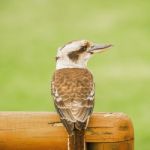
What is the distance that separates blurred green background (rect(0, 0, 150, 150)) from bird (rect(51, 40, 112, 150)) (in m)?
5.69

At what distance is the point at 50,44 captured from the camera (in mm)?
19453

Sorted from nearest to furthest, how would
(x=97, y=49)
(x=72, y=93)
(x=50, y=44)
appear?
(x=72, y=93) < (x=97, y=49) < (x=50, y=44)

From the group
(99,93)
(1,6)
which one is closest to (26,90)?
(99,93)

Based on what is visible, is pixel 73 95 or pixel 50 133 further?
pixel 73 95

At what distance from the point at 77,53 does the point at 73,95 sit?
718 mm

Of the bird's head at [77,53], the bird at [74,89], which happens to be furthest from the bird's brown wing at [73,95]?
the bird's head at [77,53]

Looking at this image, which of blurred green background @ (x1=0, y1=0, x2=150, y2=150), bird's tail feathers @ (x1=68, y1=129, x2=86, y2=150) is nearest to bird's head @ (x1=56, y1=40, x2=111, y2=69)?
bird's tail feathers @ (x1=68, y1=129, x2=86, y2=150)

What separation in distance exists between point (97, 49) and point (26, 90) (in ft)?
31.5

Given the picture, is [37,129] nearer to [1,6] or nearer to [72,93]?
[72,93]

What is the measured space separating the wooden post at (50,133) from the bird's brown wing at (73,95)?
151 millimetres

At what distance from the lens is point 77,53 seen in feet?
22.1

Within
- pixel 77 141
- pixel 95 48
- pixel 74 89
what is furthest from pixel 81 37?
pixel 77 141

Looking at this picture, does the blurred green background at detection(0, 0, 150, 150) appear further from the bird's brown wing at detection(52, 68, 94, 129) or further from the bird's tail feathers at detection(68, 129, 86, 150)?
the bird's tail feathers at detection(68, 129, 86, 150)

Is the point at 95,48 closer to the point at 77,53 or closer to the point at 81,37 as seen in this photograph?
the point at 77,53
